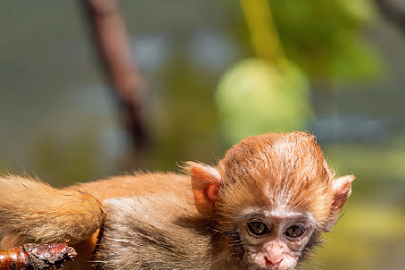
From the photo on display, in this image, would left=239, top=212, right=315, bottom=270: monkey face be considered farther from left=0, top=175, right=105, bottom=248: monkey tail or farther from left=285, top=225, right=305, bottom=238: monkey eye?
left=0, top=175, right=105, bottom=248: monkey tail

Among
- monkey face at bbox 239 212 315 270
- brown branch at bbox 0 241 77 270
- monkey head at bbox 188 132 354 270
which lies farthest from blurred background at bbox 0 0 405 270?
brown branch at bbox 0 241 77 270

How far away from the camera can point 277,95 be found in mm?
3631

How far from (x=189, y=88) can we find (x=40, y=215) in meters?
4.19

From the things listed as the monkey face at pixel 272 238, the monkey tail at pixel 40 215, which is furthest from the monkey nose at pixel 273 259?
the monkey tail at pixel 40 215

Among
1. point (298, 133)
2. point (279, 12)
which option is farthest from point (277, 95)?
point (298, 133)

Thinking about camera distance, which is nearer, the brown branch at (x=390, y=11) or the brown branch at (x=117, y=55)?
the brown branch at (x=117, y=55)

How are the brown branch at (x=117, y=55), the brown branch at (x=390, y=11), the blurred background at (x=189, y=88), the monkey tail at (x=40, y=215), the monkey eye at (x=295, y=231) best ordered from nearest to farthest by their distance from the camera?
the monkey tail at (x=40, y=215) → the monkey eye at (x=295, y=231) → the brown branch at (x=117, y=55) → the blurred background at (x=189, y=88) → the brown branch at (x=390, y=11)

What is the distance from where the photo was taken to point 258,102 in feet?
11.7

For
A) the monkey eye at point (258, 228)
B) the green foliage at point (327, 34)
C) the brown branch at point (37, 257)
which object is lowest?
the brown branch at point (37, 257)

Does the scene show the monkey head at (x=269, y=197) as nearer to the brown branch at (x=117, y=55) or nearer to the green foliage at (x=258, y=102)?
the green foliage at (x=258, y=102)

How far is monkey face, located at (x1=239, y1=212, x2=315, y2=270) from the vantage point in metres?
1.74

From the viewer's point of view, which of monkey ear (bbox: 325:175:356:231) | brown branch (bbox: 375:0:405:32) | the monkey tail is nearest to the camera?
the monkey tail

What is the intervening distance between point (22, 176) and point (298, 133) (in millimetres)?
1153

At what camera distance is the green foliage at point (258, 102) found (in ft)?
11.6
